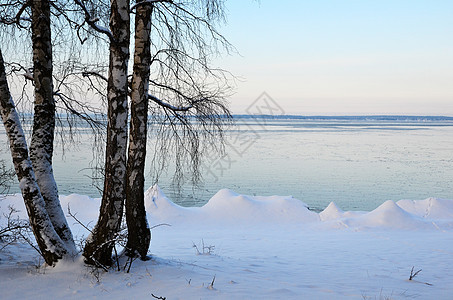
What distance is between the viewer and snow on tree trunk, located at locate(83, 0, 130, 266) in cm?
515

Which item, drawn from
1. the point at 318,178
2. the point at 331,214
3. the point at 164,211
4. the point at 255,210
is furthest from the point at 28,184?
the point at 318,178

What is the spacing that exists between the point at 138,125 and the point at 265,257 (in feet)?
12.8

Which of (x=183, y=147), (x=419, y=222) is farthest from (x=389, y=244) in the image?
(x=183, y=147)

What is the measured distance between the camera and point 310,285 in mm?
5438

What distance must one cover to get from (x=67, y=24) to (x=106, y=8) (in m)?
0.68

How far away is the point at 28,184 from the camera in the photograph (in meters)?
4.91

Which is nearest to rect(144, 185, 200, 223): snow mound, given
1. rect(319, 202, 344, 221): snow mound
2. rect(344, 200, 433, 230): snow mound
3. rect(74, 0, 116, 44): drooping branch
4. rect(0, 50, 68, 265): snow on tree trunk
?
rect(319, 202, 344, 221): snow mound

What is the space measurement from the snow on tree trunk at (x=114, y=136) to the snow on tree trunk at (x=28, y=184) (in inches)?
16.9

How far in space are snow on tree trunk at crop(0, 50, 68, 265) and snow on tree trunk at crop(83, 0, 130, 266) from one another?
43cm

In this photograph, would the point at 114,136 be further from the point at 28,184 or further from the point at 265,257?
the point at 265,257

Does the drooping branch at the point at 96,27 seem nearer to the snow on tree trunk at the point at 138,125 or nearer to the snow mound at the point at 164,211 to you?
the snow on tree trunk at the point at 138,125

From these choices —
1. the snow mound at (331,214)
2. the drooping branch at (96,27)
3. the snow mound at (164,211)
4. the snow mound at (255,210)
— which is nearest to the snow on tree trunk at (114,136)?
the drooping branch at (96,27)

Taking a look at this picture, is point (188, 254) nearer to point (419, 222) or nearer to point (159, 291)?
point (159, 291)

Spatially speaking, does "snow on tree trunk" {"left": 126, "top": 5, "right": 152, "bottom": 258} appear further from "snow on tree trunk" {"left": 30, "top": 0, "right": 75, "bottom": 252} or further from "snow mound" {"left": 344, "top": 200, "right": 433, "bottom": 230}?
"snow mound" {"left": 344, "top": 200, "right": 433, "bottom": 230}
